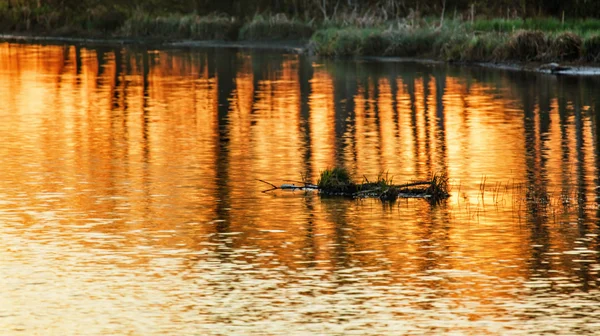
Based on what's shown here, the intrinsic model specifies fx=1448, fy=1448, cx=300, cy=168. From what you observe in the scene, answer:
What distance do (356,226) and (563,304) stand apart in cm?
446

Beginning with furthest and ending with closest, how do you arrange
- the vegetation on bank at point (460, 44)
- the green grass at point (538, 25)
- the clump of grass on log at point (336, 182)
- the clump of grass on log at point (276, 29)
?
the clump of grass on log at point (276, 29) → the green grass at point (538, 25) → the vegetation on bank at point (460, 44) → the clump of grass on log at point (336, 182)

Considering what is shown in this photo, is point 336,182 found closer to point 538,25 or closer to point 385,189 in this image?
point 385,189

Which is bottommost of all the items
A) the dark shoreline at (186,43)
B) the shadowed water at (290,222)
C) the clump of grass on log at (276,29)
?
the shadowed water at (290,222)

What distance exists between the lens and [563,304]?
490 inches

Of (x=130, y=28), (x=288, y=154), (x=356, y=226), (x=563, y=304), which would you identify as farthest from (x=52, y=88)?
(x=130, y=28)

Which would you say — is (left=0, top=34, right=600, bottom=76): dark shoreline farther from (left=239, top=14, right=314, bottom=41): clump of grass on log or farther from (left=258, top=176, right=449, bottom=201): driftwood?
(left=258, top=176, right=449, bottom=201): driftwood

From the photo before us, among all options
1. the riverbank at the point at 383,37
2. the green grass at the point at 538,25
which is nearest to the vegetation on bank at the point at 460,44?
the riverbank at the point at 383,37

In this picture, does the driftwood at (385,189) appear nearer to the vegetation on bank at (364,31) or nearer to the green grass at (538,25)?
the vegetation on bank at (364,31)

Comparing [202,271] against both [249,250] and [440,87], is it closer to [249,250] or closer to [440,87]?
[249,250]

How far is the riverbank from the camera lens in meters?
51.3

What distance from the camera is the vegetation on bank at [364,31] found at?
5184 centimetres

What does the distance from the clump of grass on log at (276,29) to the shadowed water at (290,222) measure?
39.9m

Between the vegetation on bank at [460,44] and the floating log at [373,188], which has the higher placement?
the vegetation on bank at [460,44]

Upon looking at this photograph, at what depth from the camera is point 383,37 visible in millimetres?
61531
